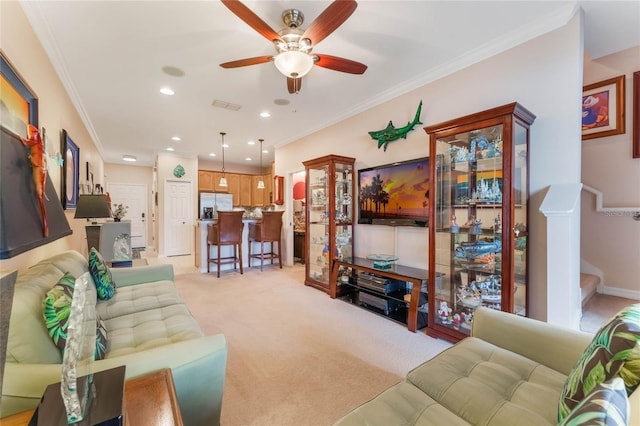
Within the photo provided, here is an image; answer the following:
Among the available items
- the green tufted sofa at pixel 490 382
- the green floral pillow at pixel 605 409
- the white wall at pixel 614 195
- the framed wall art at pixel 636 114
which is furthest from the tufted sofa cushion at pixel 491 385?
the framed wall art at pixel 636 114

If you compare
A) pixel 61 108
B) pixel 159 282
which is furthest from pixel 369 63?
pixel 61 108

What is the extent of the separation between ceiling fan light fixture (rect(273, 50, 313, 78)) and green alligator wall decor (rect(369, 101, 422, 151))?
1586 millimetres

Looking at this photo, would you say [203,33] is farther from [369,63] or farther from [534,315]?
[534,315]

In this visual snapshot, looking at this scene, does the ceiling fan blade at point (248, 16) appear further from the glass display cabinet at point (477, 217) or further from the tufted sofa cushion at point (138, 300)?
the tufted sofa cushion at point (138, 300)

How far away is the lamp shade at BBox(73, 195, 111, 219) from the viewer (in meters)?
3.01

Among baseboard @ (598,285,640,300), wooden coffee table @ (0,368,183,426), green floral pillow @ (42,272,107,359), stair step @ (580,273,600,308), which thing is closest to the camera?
wooden coffee table @ (0,368,183,426)

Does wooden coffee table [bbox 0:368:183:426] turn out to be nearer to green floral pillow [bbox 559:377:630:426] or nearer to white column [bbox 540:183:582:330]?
green floral pillow [bbox 559:377:630:426]

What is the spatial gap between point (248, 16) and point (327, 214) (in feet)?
8.79

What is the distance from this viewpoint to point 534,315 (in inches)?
88.0

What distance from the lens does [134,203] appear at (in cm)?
826

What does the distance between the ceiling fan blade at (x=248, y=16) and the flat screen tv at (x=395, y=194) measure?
1.98 metres

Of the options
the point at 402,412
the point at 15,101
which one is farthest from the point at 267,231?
the point at 402,412

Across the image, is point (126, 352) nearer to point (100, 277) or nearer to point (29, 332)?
point (29, 332)

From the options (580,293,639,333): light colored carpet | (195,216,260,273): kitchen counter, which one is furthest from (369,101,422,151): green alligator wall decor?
(195,216,260,273): kitchen counter
